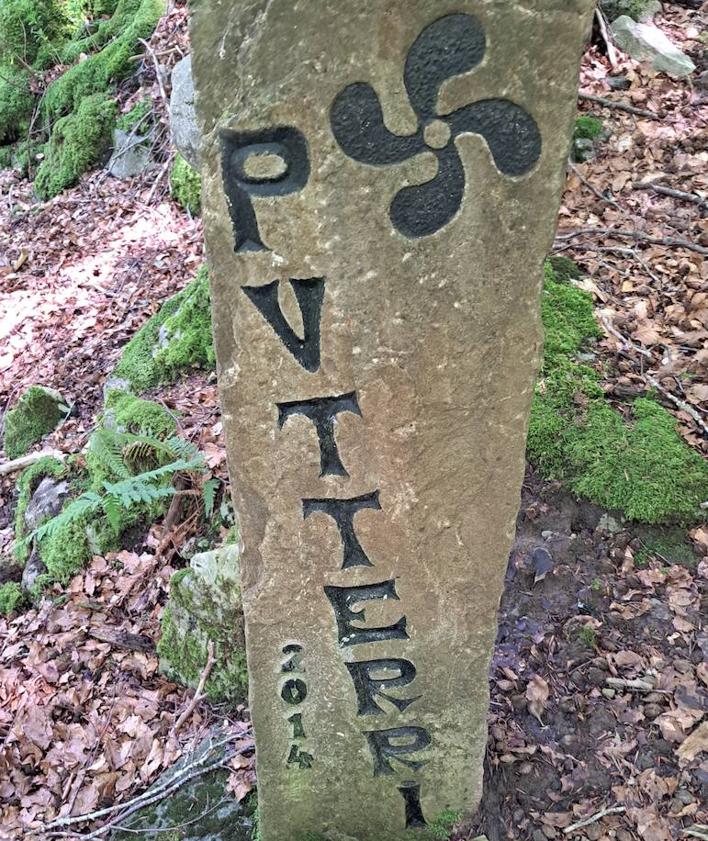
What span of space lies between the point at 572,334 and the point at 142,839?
322 centimetres

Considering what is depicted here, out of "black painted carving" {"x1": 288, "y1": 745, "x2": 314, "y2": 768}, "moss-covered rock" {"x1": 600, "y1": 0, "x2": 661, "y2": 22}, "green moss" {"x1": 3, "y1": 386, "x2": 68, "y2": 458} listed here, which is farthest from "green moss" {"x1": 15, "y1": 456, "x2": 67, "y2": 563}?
"moss-covered rock" {"x1": 600, "y1": 0, "x2": 661, "y2": 22}

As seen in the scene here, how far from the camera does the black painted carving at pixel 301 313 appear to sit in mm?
1540

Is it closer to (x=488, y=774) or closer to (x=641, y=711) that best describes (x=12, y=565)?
(x=488, y=774)

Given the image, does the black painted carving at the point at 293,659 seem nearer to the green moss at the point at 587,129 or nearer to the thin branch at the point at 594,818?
the thin branch at the point at 594,818

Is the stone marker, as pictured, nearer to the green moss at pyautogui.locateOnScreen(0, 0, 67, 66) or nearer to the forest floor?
the forest floor

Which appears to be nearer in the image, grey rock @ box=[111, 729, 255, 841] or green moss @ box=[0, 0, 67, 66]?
grey rock @ box=[111, 729, 255, 841]

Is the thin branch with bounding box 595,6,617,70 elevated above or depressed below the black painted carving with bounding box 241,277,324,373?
above

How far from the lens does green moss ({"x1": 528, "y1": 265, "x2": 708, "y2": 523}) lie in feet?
10.7

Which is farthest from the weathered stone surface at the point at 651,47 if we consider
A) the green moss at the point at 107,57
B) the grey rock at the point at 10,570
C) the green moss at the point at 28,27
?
the green moss at the point at 28,27

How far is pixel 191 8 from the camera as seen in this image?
4.40ft

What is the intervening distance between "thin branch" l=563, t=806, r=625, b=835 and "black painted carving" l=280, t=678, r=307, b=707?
42.5 inches

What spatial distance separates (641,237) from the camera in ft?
15.1

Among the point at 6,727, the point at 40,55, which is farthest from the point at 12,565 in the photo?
the point at 40,55

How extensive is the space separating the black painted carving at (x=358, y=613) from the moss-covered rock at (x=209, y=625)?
36.4 inches
